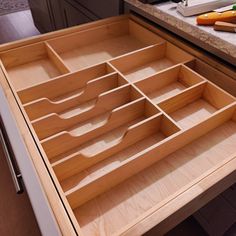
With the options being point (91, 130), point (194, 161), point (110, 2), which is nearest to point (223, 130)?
point (194, 161)

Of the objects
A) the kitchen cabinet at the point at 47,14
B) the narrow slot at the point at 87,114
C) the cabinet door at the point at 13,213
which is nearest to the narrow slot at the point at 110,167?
the narrow slot at the point at 87,114

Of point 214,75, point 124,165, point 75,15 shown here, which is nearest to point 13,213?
point 124,165

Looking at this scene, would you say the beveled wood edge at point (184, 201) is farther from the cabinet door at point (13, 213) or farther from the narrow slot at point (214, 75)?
the cabinet door at point (13, 213)

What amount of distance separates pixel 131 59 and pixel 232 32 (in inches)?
13.4

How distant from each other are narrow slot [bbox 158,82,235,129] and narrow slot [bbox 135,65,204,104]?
0.15 feet

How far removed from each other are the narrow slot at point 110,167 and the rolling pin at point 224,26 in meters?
0.35

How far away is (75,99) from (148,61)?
0.35 meters

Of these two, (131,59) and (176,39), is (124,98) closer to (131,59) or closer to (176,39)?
(131,59)

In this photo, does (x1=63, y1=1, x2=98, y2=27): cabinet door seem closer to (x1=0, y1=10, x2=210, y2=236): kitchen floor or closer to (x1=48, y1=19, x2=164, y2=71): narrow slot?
(x1=48, y1=19, x2=164, y2=71): narrow slot

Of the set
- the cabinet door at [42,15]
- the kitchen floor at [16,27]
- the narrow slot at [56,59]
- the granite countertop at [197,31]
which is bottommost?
the kitchen floor at [16,27]

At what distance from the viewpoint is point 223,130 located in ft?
2.32

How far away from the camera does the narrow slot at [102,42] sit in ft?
3.27

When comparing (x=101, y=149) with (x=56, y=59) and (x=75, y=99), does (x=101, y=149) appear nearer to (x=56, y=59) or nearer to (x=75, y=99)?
(x=75, y=99)

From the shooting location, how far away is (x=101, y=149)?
0.68 metres
